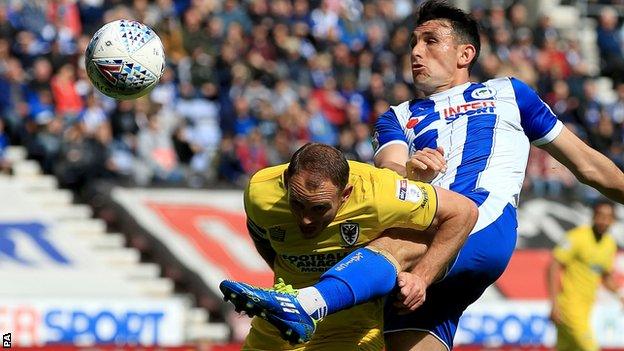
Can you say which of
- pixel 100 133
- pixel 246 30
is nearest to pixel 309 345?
pixel 100 133

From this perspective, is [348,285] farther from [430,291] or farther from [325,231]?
[430,291]

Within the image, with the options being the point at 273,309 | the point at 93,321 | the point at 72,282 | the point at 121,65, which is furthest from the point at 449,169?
the point at 72,282

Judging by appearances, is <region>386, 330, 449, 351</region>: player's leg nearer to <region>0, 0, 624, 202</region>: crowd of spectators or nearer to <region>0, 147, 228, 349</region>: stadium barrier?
<region>0, 147, 228, 349</region>: stadium barrier

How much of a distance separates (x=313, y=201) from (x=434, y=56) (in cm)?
144

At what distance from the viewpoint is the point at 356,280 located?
646 centimetres

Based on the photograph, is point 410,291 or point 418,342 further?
point 418,342

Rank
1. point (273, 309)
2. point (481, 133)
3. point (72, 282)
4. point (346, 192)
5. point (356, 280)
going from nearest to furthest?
point (273, 309)
point (356, 280)
point (346, 192)
point (481, 133)
point (72, 282)

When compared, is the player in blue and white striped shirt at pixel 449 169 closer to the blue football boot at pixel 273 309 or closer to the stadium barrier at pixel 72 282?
the blue football boot at pixel 273 309

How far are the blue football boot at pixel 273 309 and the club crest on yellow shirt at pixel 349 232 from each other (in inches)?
26.3

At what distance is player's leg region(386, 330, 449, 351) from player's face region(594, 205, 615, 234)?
7566 millimetres

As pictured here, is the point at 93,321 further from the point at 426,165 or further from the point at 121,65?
the point at 426,165

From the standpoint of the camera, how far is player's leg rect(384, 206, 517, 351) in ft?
23.2

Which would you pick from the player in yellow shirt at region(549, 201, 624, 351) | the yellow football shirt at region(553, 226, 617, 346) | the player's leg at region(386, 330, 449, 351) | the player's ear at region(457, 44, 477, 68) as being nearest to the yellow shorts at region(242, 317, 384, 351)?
the player's leg at region(386, 330, 449, 351)

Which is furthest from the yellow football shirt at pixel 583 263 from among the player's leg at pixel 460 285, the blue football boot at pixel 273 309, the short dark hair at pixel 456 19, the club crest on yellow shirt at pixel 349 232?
the blue football boot at pixel 273 309
